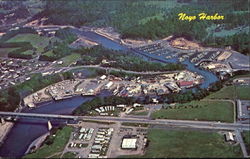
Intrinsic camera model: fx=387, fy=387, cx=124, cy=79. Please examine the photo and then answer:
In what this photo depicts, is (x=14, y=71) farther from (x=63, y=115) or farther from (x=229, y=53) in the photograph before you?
(x=229, y=53)

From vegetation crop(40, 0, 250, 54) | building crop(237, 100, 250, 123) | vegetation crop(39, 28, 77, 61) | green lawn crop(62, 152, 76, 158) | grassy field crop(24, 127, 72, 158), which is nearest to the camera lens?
green lawn crop(62, 152, 76, 158)

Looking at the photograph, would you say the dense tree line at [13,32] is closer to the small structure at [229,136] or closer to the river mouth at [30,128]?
the river mouth at [30,128]

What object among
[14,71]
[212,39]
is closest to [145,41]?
[212,39]

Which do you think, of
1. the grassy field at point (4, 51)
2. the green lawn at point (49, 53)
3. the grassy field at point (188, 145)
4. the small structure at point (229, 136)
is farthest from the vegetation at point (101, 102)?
the grassy field at point (4, 51)

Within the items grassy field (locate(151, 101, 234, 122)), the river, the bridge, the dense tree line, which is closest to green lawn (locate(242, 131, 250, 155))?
grassy field (locate(151, 101, 234, 122))

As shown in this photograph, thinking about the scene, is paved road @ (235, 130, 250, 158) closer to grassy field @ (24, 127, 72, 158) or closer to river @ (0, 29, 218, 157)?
river @ (0, 29, 218, 157)
